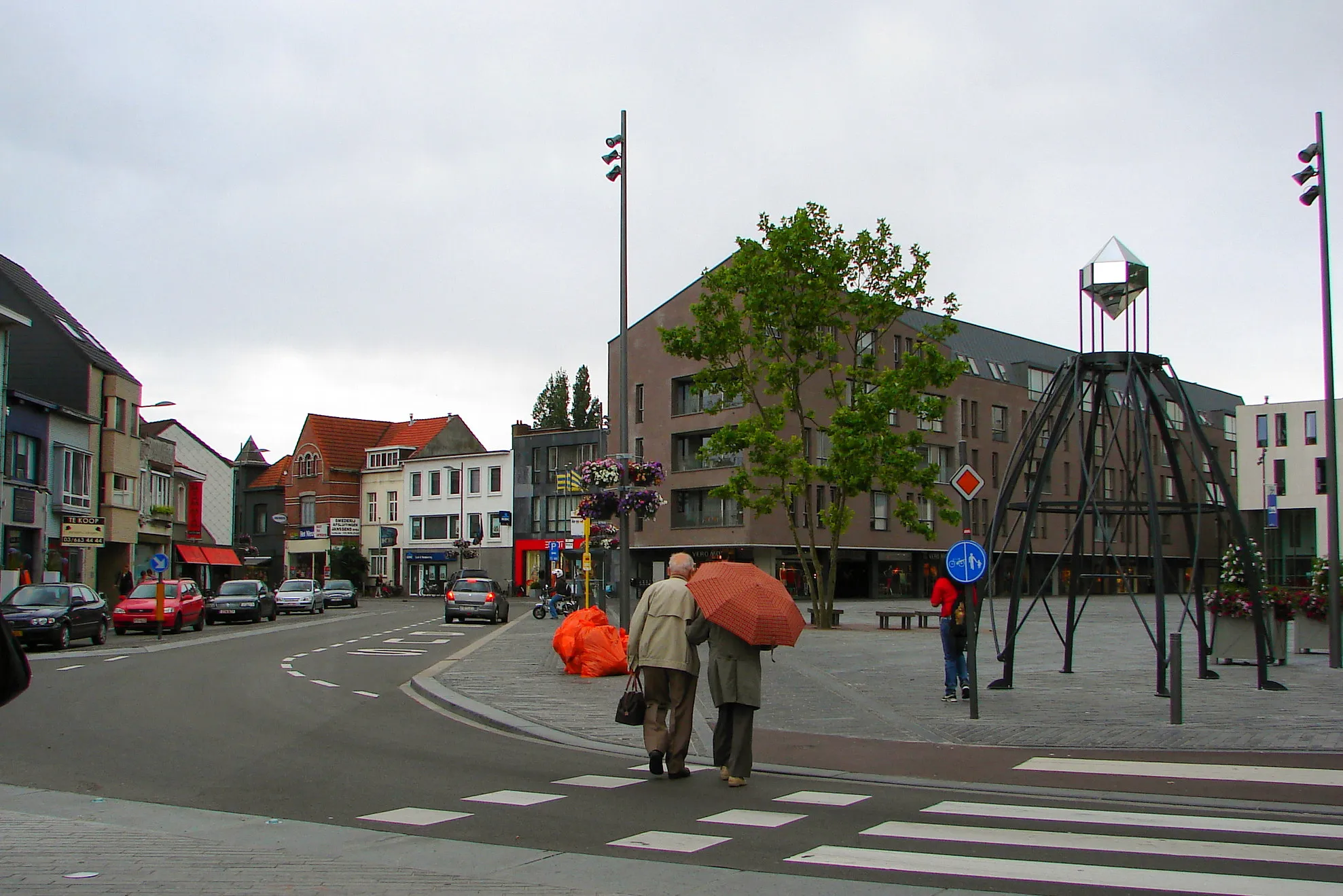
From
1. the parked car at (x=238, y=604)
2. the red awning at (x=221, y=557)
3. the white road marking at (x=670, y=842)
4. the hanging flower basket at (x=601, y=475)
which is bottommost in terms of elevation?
the parked car at (x=238, y=604)

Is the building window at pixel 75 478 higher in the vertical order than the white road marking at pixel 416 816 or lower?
higher

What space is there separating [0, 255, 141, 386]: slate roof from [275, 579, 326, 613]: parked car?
436 inches

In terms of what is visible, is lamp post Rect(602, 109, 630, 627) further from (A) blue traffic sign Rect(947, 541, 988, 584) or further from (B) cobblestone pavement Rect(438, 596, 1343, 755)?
(A) blue traffic sign Rect(947, 541, 988, 584)

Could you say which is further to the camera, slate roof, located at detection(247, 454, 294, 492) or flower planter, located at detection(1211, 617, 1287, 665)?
slate roof, located at detection(247, 454, 294, 492)

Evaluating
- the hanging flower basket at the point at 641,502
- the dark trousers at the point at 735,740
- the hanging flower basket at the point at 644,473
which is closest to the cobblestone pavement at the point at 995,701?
the dark trousers at the point at 735,740

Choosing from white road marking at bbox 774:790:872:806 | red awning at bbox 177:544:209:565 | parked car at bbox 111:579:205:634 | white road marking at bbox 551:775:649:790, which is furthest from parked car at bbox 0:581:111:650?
red awning at bbox 177:544:209:565

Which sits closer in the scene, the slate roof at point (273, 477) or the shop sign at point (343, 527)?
the shop sign at point (343, 527)

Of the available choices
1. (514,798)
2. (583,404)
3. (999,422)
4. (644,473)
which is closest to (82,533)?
(644,473)

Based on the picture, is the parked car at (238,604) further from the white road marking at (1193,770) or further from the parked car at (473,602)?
the white road marking at (1193,770)

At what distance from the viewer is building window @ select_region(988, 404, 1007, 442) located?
7169cm

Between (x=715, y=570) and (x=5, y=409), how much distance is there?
3372cm

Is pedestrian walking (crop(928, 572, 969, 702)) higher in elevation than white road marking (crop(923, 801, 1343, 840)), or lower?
higher

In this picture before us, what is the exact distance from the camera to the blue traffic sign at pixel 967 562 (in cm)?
1281

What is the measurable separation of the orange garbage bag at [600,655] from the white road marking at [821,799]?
8905mm
